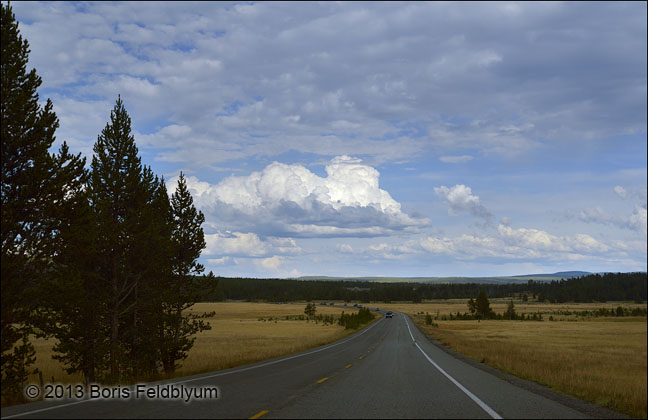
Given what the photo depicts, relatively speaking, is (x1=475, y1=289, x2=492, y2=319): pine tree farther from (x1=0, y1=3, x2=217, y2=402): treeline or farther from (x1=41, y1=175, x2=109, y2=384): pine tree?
(x1=41, y1=175, x2=109, y2=384): pine tree

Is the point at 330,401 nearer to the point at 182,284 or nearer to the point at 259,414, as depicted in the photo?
the point at 259,414

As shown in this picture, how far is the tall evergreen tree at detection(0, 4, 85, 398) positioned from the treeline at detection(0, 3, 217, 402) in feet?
0.11

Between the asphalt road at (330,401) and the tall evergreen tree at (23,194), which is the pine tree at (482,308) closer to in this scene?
the asphalt road at (330,401)

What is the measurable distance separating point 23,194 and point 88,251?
373 cm

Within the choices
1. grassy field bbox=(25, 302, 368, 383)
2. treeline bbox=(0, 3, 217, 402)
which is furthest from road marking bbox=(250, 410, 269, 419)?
grassy field bbox=(25, 302, 368, 383)

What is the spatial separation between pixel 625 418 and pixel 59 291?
53.1ft

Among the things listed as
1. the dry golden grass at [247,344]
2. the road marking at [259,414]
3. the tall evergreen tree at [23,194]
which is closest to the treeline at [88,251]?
the tall evergreen tree at [23,194]

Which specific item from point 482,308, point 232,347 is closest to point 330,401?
point 232,347

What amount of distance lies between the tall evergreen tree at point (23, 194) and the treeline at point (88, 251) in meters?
0.03

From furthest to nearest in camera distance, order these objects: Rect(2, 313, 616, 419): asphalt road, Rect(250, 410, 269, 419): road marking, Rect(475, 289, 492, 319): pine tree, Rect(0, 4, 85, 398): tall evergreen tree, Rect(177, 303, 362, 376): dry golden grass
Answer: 1. Rect(475, 289, 492, 319): pine tree
2. Rect(177, 303, 362, 376): dry golden grass
3. Rect(0, 4, 85, 398): tall evergreen tree
4. Rect(2, 313, 616, 419): asphalt road
5. Rect(250, 410, 269, 419): road marking

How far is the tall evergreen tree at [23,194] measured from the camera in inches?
621

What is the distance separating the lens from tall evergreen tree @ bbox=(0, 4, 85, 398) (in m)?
15.8

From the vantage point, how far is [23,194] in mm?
16016

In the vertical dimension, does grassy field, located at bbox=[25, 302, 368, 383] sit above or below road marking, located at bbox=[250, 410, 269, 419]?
below
